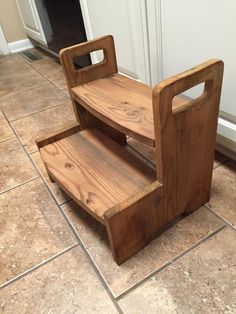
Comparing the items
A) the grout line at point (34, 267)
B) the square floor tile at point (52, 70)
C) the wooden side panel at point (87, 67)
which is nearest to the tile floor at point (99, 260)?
the grout line at point (34, 267)

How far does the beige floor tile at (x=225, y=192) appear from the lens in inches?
33.3

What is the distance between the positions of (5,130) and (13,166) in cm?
32

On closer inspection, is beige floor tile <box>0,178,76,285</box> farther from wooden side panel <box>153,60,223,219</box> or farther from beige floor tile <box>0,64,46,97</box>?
beige floor tile <box>0,64,46,97</box>

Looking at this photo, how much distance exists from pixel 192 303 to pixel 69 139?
604 mm

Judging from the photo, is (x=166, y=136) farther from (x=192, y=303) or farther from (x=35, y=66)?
(x=35, y=66)

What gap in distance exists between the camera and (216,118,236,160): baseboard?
860mm

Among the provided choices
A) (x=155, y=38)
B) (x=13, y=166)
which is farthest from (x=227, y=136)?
(x=13, y=166)

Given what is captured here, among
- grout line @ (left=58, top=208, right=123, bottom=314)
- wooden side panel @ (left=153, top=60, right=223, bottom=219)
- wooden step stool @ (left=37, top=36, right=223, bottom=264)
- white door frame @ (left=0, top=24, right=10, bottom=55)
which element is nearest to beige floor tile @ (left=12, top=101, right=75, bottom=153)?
wooden step stool @ (left=37, top=36, right=223, bottom=264)

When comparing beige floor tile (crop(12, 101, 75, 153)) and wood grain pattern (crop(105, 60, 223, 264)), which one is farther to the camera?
beige floor tile (crop(12, 101, 75, 153))

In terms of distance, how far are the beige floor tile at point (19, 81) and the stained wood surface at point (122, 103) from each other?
3.35ft

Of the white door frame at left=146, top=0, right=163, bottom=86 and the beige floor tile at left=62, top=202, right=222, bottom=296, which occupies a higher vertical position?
the white door frame at left=146, top=0, right=163, bottom=86

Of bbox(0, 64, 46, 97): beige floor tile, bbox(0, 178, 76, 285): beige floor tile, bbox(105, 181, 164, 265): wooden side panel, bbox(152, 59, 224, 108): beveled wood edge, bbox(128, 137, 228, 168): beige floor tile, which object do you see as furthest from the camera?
bbox(0, 64, 46, 97): beige floor tile

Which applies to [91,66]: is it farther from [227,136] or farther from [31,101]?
[31,101]

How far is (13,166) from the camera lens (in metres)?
1.16
